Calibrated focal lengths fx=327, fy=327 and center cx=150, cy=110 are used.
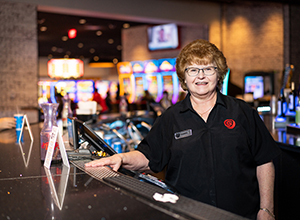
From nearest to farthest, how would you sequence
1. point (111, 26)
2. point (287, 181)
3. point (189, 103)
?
point (189, 103) < point (287, 181) < point (111, 26)

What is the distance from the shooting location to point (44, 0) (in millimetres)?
6594

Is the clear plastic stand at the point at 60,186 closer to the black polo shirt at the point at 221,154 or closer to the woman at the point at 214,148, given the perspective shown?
the woman at the point at 214,148

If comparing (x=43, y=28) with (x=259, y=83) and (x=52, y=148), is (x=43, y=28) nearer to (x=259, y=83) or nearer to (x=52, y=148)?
(x=259, y=83)

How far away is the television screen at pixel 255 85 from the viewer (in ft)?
28.1

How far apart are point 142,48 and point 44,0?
445 centimetres

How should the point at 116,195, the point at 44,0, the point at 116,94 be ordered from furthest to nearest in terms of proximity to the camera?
the point at 116,94 < the point at 44,0 < the point at 116,195

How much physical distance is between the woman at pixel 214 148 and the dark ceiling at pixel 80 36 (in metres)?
7.55

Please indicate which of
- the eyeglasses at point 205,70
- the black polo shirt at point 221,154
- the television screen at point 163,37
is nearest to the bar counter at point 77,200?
the black polo shirt at point 221,154

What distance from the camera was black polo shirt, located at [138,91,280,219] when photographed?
159 centimetres

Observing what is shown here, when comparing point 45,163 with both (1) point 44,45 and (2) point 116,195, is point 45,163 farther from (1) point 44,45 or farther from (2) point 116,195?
(1) point 44,45

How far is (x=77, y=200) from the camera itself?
1.12 m

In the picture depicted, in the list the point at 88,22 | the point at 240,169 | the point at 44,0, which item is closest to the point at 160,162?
the point at 240,169

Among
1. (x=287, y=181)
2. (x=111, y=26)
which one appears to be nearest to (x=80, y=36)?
(x=111, y=26)

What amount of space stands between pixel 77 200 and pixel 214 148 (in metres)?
0.75
